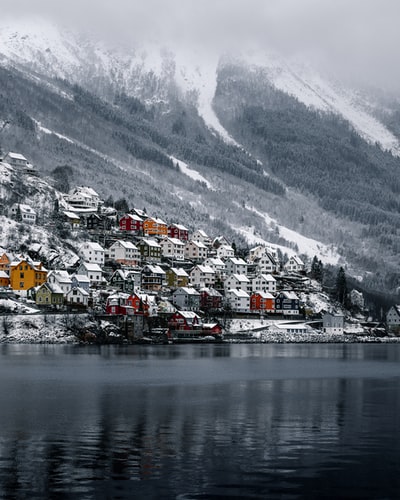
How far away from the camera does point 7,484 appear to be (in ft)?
115

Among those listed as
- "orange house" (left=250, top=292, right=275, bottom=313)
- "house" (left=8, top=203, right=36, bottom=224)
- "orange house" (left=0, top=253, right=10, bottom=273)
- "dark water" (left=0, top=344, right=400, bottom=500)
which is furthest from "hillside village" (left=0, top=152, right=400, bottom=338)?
"dark water" (left=0, top=344, right=400, bottom=500)

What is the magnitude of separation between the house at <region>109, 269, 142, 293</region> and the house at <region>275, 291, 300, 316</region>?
31.8 meters

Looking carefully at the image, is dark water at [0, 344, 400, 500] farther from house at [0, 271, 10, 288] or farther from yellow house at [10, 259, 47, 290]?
yellow house at [10, 259, 47, 290]

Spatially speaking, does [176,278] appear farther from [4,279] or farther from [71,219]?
[4,279]

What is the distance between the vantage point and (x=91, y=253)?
181000 mm

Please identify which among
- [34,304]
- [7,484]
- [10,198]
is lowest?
[7,484]

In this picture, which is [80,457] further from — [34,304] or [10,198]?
[10,198]

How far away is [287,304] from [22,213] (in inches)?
2343

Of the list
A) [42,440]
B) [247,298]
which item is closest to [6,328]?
[247,298]

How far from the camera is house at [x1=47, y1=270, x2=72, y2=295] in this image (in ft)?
503

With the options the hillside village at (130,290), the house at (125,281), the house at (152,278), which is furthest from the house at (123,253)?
the house at (125,281)

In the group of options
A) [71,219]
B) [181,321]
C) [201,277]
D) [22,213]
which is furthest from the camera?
[71,219]

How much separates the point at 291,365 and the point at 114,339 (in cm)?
4881

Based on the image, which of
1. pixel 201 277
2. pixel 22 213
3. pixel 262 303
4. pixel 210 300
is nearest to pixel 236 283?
pixel 201 277
